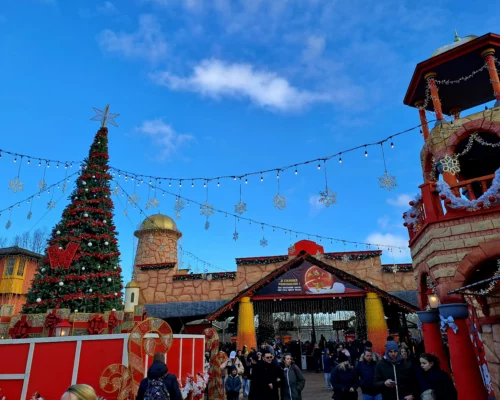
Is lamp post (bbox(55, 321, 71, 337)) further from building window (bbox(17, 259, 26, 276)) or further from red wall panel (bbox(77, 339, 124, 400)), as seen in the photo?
building window (bbox(17, 259, 26, 276))

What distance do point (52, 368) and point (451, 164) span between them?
9713mm

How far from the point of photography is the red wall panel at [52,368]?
622 centimetres

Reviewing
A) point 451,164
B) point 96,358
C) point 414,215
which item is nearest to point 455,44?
point 451,164

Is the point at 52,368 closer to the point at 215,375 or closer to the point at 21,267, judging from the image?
the point at 215,375

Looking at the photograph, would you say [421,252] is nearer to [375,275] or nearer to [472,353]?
[472,353]

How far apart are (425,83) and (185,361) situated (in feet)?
33.3

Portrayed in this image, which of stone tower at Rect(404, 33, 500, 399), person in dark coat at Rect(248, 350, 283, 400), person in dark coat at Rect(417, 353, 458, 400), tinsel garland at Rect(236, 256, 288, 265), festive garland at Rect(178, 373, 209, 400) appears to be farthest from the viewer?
tinsel garland at Rect(236, 256, 288, 265)

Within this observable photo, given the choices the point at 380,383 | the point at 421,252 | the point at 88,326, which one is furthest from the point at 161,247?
the point at 380,383

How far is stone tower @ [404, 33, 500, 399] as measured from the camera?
7.39 meters

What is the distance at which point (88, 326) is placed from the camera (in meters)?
10.1

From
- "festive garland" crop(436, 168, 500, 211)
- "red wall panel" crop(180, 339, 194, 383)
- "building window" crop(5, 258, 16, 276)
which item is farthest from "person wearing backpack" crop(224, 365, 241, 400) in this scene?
"building window" crop(5, 258, 16, 276)

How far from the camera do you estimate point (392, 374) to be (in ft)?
18.5

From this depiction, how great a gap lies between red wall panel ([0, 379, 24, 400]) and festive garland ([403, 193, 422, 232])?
959 cm

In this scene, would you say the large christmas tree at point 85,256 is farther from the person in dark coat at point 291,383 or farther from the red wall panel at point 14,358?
the person in dark coat at point 291,383
